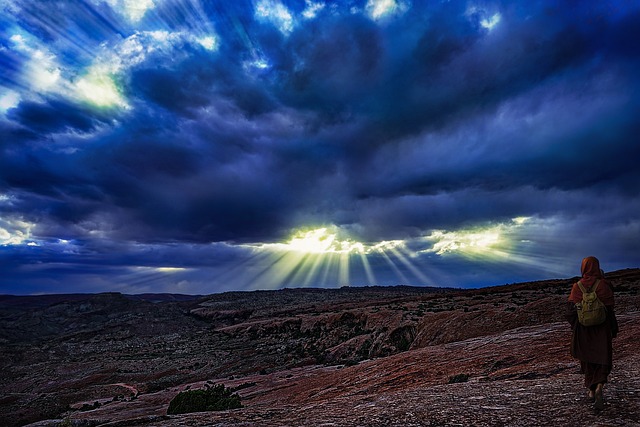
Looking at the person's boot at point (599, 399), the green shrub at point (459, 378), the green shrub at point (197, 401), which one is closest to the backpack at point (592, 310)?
the person's boot at point (599, 399)

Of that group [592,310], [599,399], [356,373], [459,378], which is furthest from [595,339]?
[356,373]

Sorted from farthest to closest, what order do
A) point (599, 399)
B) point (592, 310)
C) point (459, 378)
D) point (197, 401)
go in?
point (197, 401)
point (459, 378)
point (592, 310)
point (599, 399)

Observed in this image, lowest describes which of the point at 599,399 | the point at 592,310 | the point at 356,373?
the point at 356,373

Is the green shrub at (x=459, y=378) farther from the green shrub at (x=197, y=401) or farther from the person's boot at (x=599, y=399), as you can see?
the green shrub at (x=197, y=401)

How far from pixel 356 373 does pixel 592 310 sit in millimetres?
13377

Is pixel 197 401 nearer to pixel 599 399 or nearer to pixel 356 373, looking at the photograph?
pixel 356 373

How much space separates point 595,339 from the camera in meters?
8.06

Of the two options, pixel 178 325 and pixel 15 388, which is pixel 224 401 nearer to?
pixel 15 388

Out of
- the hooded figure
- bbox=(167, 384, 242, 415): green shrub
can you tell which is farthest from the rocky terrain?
bbox=(167, 384, 242, 415): green shrub

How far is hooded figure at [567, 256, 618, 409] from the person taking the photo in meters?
7.76

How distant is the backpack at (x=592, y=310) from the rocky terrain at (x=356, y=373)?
1.74 metres

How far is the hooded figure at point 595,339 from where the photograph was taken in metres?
7.76

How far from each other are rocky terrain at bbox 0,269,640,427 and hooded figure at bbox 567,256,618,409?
552mm

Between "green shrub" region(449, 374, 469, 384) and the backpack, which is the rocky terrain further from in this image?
the backpack
